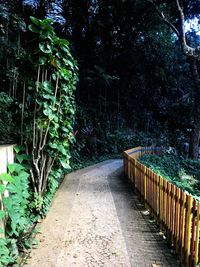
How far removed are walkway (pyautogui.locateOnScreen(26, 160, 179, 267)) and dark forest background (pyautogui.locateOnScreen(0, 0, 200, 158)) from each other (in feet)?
19.1

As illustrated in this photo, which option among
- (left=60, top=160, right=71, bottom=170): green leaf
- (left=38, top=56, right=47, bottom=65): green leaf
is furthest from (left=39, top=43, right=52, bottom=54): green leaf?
(left=60, top=160, right=71, bottom=170): green leaf

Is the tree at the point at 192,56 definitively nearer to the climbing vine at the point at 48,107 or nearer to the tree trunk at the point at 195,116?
the tree trunk at the point at 195,116

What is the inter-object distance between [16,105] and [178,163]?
26.5ft

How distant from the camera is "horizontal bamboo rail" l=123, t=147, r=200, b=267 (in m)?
2.71

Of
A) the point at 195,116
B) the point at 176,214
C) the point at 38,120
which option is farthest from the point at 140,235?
the point at 195,116

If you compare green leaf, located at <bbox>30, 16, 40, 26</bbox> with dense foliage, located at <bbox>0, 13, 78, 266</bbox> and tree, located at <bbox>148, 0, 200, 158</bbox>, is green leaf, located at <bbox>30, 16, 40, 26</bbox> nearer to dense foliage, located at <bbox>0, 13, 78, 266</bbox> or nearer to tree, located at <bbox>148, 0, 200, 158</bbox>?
dense foliage, located at <bbox>0, 13, 78, 266</bbox>

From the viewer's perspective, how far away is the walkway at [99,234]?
2957 mm

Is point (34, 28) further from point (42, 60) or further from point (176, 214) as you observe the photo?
point (176, 214)

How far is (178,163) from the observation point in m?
10.1

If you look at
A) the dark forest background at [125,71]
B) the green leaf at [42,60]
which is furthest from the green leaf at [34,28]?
the dark forest background at [125,71]

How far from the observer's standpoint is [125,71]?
1538 cm

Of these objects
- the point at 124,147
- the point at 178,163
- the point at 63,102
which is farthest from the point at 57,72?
the point at 124,147

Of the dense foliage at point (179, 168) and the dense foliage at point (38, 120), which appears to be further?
the dense foliage at point (179, 168)

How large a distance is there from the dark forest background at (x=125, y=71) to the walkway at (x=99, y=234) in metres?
5.82
